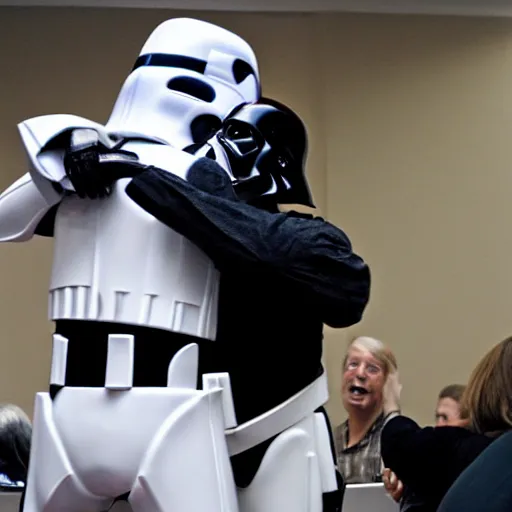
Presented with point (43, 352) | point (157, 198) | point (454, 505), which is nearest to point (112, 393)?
point (157, 198)

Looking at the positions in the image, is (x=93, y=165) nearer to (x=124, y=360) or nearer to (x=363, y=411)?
(x=124, y=360)

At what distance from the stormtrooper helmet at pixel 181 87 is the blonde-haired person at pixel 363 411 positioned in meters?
1.65

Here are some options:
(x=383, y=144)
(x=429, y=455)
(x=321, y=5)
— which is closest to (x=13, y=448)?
(x=429, y=455)

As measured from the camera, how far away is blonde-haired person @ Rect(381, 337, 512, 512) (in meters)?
2.25

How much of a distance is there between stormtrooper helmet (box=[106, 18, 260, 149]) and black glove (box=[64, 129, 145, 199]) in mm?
128

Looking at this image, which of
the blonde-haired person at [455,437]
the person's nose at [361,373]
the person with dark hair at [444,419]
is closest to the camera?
the blonde-haired person at [455,437]

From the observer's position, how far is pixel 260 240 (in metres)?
1.75

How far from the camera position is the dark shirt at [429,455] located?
2316mm

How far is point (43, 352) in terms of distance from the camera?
16.1ft

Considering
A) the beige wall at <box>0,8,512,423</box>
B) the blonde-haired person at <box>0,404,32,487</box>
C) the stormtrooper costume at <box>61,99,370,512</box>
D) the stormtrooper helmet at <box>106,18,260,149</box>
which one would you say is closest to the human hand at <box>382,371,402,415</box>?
the blonde-haired person at <box>0,404,32,487</box>

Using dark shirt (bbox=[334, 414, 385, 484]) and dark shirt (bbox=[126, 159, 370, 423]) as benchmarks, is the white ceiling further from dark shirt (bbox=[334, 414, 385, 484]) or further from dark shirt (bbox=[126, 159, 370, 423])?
dark shirt (bbox=[126, 159, 370, 423])

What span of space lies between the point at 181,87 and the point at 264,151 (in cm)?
19

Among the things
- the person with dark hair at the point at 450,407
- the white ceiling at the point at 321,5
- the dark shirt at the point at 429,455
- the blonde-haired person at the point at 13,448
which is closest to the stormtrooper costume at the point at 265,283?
the dark shirt at the point at 429,455

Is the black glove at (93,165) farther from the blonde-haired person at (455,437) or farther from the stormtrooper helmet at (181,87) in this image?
the blonde-haired person at (455,437)
